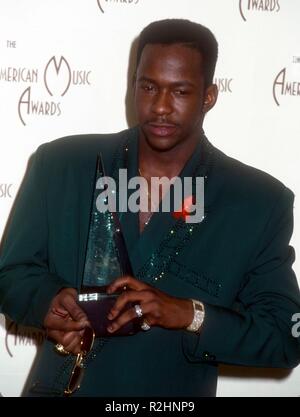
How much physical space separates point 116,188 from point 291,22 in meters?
0.96

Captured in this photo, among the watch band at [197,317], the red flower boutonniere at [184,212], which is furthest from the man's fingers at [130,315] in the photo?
the red flower boutonniere at [184,212]

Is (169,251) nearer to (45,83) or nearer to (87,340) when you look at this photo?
(87,340)

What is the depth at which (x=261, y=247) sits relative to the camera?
144cm

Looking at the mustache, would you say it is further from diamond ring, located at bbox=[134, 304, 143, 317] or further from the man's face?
diamond ring, located at bbox=[134, 304, 143, 317]

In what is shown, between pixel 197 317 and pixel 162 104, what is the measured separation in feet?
1.41

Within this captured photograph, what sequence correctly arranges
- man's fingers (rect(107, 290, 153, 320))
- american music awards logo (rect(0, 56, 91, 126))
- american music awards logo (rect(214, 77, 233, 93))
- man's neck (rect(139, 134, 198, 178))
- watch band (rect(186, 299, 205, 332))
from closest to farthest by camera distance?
man's fingers (rect(107, 290, 153, 320)) → watch band (rect(186, 299, 205, 332)) → man's neck (rect(139, 134, 198, 178)) → american music awards logo (rect(0, 56, 91, 126)) → american music awards logo (rect(214, 77, 233, 93))

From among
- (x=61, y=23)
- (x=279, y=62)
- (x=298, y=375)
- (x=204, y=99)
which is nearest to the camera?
(x=204, y=99)

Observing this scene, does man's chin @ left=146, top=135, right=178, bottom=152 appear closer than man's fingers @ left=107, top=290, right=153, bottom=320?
No

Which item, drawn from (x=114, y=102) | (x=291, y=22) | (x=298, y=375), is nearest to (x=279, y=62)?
(x=291, y=22)

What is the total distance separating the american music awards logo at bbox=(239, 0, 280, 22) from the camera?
2000mm

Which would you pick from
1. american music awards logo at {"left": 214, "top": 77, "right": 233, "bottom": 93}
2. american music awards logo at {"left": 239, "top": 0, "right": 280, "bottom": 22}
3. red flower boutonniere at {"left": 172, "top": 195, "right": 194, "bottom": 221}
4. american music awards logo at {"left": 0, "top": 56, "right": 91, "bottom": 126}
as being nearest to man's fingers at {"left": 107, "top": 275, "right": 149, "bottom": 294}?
red flower boutonniere at {"left": 172, "top": 195, "right": 194, "bottom": 221}

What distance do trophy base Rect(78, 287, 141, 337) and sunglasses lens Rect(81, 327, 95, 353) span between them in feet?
0.04

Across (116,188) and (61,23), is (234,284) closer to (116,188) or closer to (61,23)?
(116,188)

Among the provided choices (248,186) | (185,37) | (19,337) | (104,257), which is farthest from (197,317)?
(19,337)
